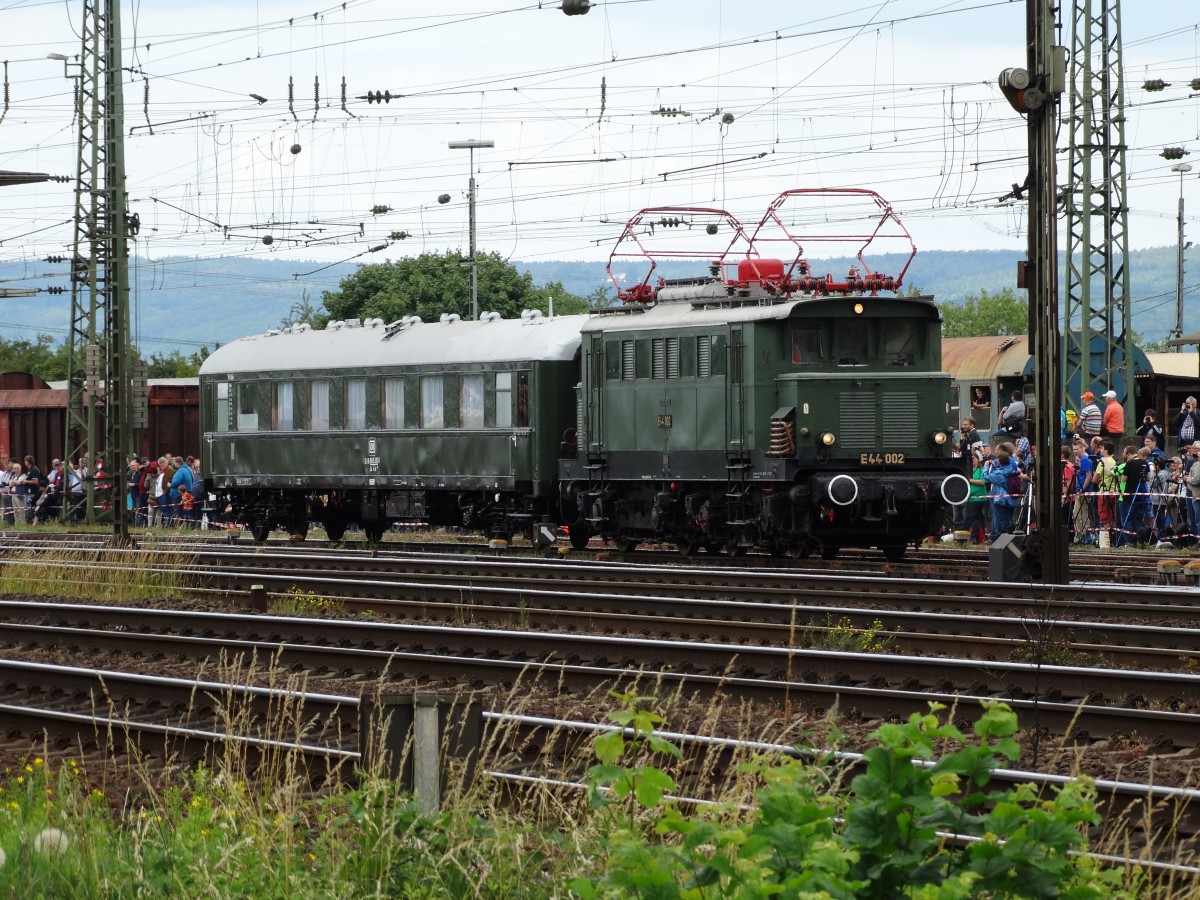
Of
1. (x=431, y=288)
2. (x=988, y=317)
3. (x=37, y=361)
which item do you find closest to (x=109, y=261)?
(x=431, y=288)

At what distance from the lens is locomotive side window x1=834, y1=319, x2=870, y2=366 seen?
72.6ft

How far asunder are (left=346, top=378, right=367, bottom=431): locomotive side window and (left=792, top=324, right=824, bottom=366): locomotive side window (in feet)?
28.2

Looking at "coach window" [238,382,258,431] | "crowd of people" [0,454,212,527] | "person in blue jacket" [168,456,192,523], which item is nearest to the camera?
"coach window" [238,382,258,431]

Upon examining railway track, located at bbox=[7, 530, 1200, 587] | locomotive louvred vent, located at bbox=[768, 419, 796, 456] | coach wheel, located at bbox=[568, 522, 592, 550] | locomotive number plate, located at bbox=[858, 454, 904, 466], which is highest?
locomotive louvred vent, located at bbox=[768, 419, 796, 456]

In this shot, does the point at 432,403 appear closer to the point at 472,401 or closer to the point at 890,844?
the point at 472,401

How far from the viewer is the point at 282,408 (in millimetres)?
29375

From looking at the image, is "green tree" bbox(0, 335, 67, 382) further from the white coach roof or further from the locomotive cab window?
the locomotive cab window

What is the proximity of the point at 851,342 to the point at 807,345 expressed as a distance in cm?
64

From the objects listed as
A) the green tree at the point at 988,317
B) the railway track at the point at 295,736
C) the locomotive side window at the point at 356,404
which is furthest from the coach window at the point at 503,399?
the green tree at the point at 988,317

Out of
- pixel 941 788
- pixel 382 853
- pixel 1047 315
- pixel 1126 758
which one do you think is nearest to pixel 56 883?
pixel 382 853

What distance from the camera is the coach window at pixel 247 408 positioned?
98.5 feet

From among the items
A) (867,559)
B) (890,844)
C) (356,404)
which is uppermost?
(356,404)

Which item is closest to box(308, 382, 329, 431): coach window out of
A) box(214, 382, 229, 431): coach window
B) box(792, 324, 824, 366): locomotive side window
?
box(214, 382, 229, 431): coach window

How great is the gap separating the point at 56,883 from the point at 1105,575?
15.5 meters
